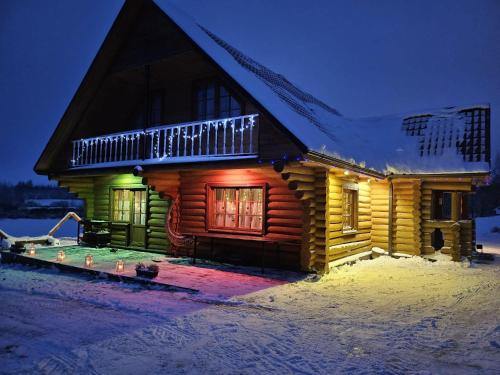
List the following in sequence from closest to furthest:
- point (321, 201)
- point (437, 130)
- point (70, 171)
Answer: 1. point (321, 201)
2. point (70, 171)
3. point (437, 130)

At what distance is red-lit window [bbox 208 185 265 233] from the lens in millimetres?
11156

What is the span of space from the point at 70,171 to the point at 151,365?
11.2 meters

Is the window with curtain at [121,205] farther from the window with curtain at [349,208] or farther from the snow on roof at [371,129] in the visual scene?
the window with curtain at [349,208]

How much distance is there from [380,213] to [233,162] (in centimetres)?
700

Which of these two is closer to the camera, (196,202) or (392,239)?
(196,202)

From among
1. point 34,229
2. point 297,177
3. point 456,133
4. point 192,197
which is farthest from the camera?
point 34,229

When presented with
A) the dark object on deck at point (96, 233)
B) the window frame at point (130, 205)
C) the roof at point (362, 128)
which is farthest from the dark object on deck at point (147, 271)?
the dark object on deck at point (96, 233)

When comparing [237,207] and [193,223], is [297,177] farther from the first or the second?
[193,223]

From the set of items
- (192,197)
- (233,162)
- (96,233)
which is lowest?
(96,233)

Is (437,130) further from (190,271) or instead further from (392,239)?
(190,271)

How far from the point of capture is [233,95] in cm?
1182

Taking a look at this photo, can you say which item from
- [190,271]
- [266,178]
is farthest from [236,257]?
[266,178]

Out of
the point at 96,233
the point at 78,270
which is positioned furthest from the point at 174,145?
the point at 96,233

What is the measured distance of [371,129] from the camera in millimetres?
18359
